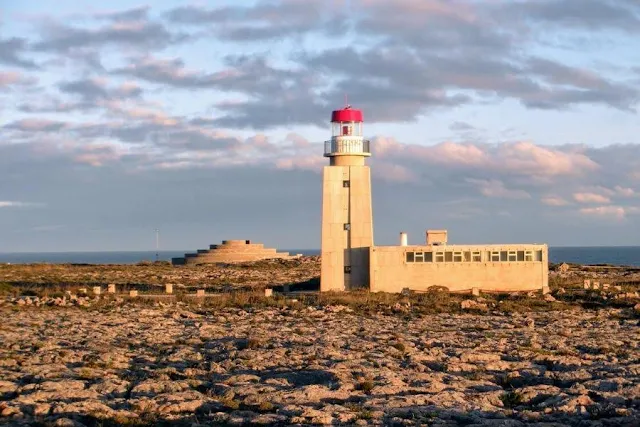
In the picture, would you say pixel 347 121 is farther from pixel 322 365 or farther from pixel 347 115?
pixel 322 365

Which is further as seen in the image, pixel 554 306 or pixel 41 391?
pixel 554 306

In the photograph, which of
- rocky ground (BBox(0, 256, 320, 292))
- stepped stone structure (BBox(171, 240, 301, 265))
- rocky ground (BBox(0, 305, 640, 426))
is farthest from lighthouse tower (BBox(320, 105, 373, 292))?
stepped stone structure (BBox(171, 240, 301, 265))

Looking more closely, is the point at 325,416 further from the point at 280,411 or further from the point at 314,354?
the point at 314,354

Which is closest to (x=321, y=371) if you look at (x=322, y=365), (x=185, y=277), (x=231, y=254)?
(x=322, y=365)

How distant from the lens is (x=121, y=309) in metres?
32.9

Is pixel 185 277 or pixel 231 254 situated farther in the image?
pixel 231 254

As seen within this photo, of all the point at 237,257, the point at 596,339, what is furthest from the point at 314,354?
the point at 237,257

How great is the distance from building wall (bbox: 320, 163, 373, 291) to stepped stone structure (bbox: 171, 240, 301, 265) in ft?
143

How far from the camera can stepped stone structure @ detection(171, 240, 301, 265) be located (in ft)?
275

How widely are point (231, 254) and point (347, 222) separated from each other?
44.9 m

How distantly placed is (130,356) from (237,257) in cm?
6401

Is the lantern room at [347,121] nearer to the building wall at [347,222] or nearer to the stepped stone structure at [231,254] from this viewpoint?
the building wall at [347,222]

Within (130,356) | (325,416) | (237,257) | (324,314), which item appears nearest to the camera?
(325,416)

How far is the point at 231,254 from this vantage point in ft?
277
